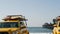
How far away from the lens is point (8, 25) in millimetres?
22578

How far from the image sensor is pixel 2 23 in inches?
902

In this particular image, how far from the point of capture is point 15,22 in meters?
22.8

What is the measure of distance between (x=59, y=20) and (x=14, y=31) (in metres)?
7.35

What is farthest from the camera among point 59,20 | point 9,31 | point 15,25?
point 59,20

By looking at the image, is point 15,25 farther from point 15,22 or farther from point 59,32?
point 59,32

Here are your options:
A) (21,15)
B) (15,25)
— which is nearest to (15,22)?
(15,25)

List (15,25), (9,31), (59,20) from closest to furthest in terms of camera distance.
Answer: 1. (9,31)
2. (15,25)
3. (59,20)

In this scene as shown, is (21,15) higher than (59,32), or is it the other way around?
(21,15)

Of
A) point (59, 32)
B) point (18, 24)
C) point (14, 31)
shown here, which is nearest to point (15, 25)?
point (18, 24)

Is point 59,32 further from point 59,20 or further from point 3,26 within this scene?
point 3,26

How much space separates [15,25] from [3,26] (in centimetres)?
125

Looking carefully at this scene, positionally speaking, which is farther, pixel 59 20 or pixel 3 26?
pixel 59 20

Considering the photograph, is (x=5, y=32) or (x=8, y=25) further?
(x=8, y=25)

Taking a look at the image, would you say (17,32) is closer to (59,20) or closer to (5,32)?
(5,32)
